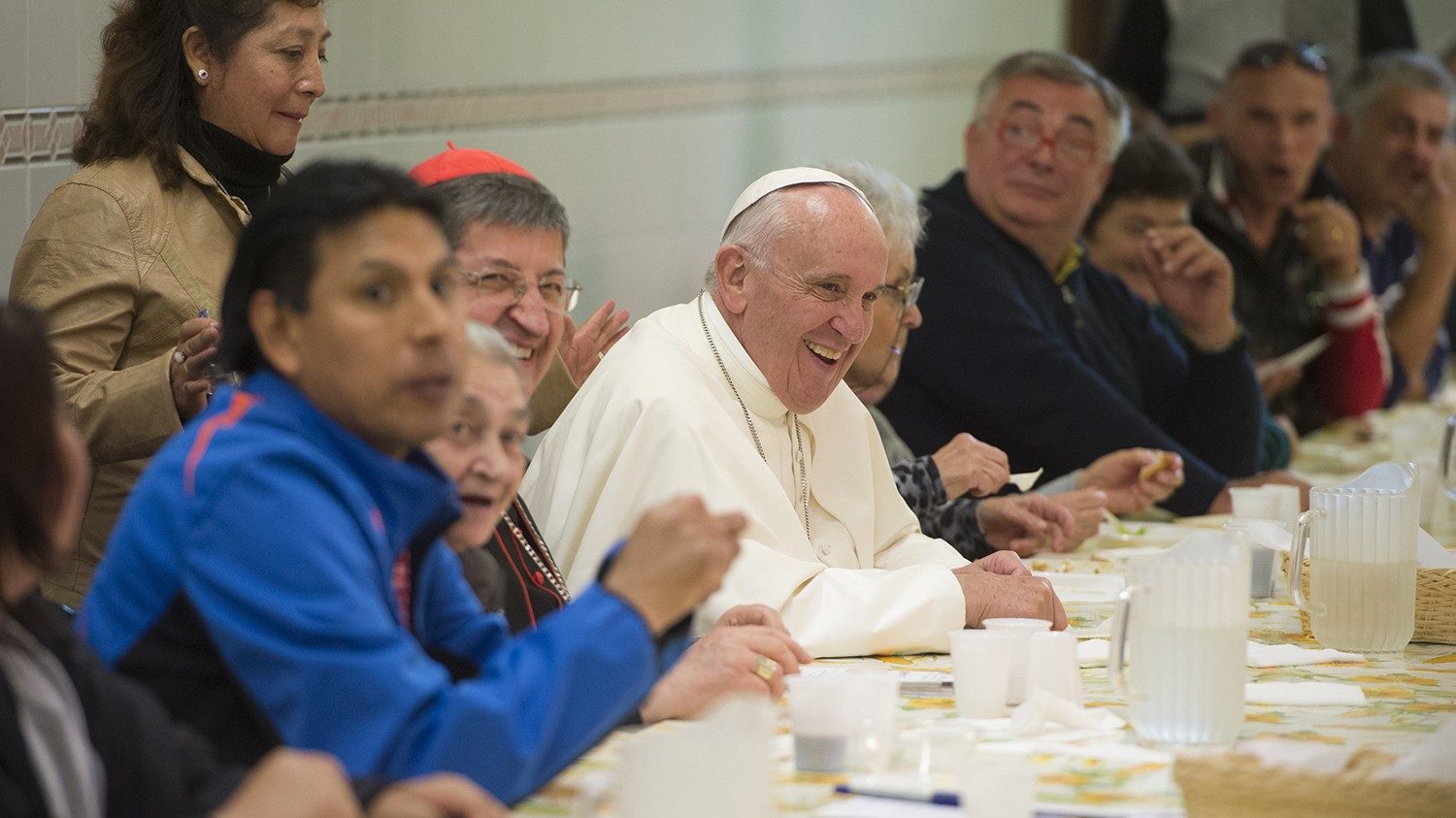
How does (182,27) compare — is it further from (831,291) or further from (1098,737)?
(1098,737)

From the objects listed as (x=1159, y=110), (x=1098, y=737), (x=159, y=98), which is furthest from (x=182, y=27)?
(x=1159, y=110)

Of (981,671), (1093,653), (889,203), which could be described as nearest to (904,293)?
(889,203)

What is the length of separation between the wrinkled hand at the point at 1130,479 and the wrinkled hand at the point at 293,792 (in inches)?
124

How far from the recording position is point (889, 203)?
12.9 ft

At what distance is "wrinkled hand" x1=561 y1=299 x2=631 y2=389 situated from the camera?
391cm

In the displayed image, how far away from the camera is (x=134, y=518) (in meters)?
1.77

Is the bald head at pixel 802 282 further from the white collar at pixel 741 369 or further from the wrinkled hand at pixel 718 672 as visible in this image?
the wrinkled hand at pixel 718 672

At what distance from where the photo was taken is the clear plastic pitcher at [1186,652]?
2.38m

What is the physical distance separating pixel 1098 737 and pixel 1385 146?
19.4 feet

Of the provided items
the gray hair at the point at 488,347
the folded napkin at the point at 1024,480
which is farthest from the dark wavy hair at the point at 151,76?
the folded napkin at the point at 1024,480

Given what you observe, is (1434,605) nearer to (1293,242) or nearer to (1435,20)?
(1293,242)

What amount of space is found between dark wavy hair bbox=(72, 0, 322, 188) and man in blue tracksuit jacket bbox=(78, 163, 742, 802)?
1.46 metres

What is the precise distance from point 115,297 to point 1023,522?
1.98m

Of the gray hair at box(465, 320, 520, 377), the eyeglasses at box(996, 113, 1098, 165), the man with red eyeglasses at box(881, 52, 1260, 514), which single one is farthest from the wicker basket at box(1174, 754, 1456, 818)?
the eyeglasses at box(996, 113, 1098, 165)
